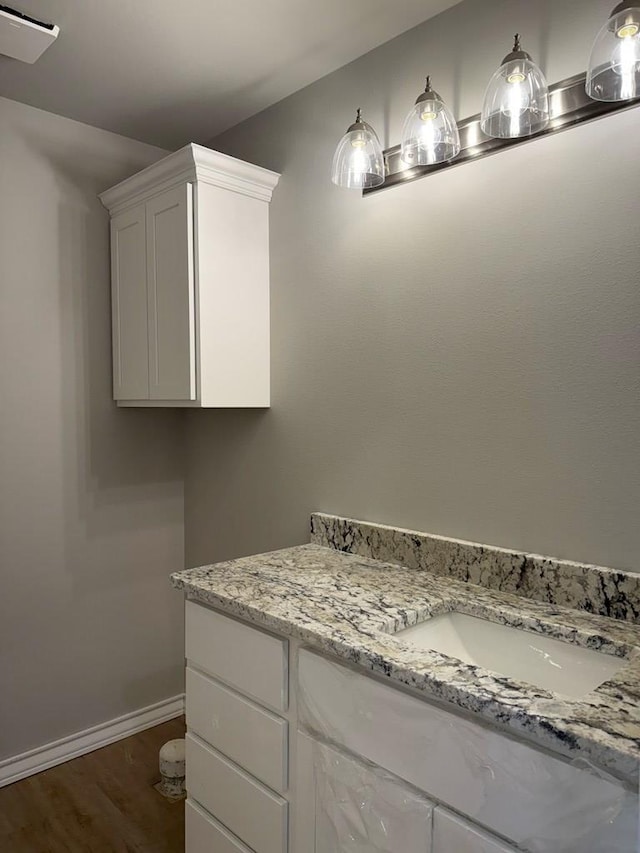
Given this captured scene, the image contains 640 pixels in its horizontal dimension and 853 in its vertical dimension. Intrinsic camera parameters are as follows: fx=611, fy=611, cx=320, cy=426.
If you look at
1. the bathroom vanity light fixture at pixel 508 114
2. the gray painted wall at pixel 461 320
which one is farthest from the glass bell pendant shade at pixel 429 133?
the gray painted wall at pixel 461 320

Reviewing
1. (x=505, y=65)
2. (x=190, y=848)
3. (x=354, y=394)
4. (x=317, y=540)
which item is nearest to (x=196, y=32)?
(x=505, y=65)

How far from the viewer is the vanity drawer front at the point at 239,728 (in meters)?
1.41

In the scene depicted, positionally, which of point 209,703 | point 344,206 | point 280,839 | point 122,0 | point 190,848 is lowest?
point 190,848

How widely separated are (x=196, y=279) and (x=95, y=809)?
1.86 metres

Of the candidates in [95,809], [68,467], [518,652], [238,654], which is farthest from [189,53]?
[95,809]

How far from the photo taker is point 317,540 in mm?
2123

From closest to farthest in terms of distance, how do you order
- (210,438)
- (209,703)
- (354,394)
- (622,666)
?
1. (622,666)
2. (209,703)
3. (354,394)
4. (210,438)

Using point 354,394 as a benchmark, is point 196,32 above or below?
above

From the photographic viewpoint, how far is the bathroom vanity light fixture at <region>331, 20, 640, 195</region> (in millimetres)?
1221

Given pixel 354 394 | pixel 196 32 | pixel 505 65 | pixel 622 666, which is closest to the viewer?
pixel 622 666

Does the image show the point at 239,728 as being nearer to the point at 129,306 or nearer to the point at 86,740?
the point at 86,740

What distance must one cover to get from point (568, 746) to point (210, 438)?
1982 millimetres

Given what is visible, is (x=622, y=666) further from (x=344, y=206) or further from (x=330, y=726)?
(x=344, y=206)

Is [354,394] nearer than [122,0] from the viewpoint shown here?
No
